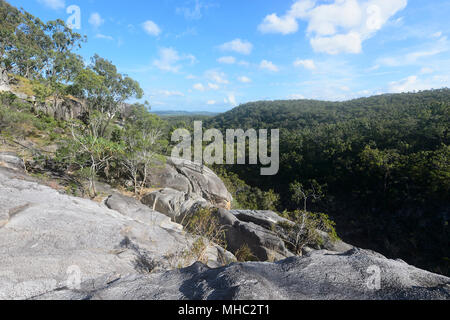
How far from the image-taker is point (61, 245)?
425 centimetres

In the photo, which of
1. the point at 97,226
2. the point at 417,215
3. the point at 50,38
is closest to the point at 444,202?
the point at 417,215

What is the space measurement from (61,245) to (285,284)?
181 inches

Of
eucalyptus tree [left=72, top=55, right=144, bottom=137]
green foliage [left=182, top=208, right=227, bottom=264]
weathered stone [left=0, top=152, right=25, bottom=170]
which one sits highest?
eucalyptus tree [left=72, top=55, right=144, bottom=137]

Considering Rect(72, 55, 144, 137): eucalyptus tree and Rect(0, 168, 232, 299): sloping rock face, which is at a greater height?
Rect(72, 55, 144, 137): eucalyptus tree

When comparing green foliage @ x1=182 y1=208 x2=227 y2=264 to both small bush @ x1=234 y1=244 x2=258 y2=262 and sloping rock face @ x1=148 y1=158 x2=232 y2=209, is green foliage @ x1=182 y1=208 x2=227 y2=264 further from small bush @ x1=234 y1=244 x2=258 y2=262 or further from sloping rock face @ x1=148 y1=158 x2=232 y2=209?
sloping rock face @ x1=148 y1=158 x2=232 y2=209

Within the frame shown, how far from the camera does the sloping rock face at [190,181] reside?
1647 centimetres

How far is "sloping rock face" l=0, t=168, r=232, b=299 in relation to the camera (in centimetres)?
307

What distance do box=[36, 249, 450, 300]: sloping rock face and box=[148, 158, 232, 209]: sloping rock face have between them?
13.2 metres

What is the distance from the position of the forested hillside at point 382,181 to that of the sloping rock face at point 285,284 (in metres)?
12.3

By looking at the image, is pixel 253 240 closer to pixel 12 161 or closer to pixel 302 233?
pixel 302 233

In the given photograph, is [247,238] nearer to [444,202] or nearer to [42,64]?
[444,202]

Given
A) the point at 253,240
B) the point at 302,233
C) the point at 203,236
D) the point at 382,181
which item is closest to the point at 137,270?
the point at 203,236

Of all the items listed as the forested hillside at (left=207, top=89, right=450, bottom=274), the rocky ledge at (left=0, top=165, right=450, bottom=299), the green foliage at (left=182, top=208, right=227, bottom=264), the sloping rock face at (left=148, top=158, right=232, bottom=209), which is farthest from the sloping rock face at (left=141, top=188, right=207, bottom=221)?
the forested hillside at (left=207, top=89, right=450, bottom=274)

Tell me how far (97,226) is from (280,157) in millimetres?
33009
